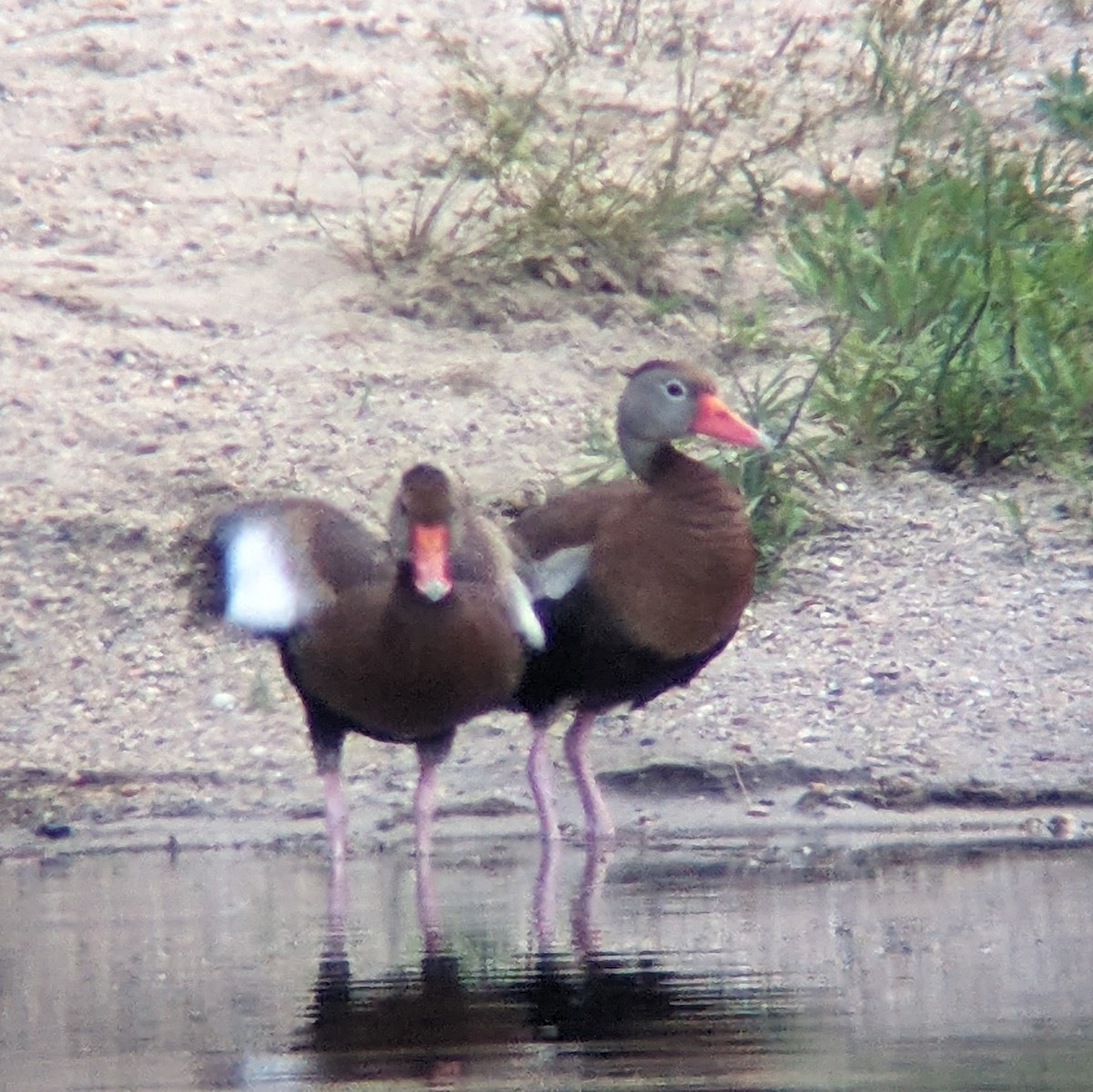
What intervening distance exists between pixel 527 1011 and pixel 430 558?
1851 mm

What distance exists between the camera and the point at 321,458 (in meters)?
8.99

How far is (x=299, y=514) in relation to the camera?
6.87 metres

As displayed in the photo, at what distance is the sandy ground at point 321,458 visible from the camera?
7262 mm

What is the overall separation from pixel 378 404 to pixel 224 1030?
16.2 feet

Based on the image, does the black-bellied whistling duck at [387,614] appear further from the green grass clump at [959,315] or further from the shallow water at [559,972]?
the green grass clump at [959,315]

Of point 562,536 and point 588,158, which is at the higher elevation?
point 588,158

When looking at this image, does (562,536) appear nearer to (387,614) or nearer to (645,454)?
(645,454)

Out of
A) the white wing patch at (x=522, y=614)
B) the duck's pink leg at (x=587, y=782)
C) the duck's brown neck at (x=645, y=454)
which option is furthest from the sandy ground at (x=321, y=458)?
the duck's brown neck at (x=645, y=454)

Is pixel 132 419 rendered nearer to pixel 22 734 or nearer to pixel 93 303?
pixel 93 303

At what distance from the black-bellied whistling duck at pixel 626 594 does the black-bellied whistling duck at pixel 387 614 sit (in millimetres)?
178

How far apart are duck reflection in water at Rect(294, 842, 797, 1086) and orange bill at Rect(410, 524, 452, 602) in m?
1.10

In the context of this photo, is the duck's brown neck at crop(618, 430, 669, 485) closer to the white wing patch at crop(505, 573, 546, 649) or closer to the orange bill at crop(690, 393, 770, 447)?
the orange bill at crop(690, 393, 770, 447)

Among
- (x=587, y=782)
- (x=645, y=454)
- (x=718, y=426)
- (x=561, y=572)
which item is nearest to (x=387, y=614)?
(x=561, y=572)

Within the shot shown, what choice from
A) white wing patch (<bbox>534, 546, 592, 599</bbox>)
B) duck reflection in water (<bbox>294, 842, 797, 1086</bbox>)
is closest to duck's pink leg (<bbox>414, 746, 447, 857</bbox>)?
white wing patch (<bbox>534, 546, 592, 599</bbox>)
